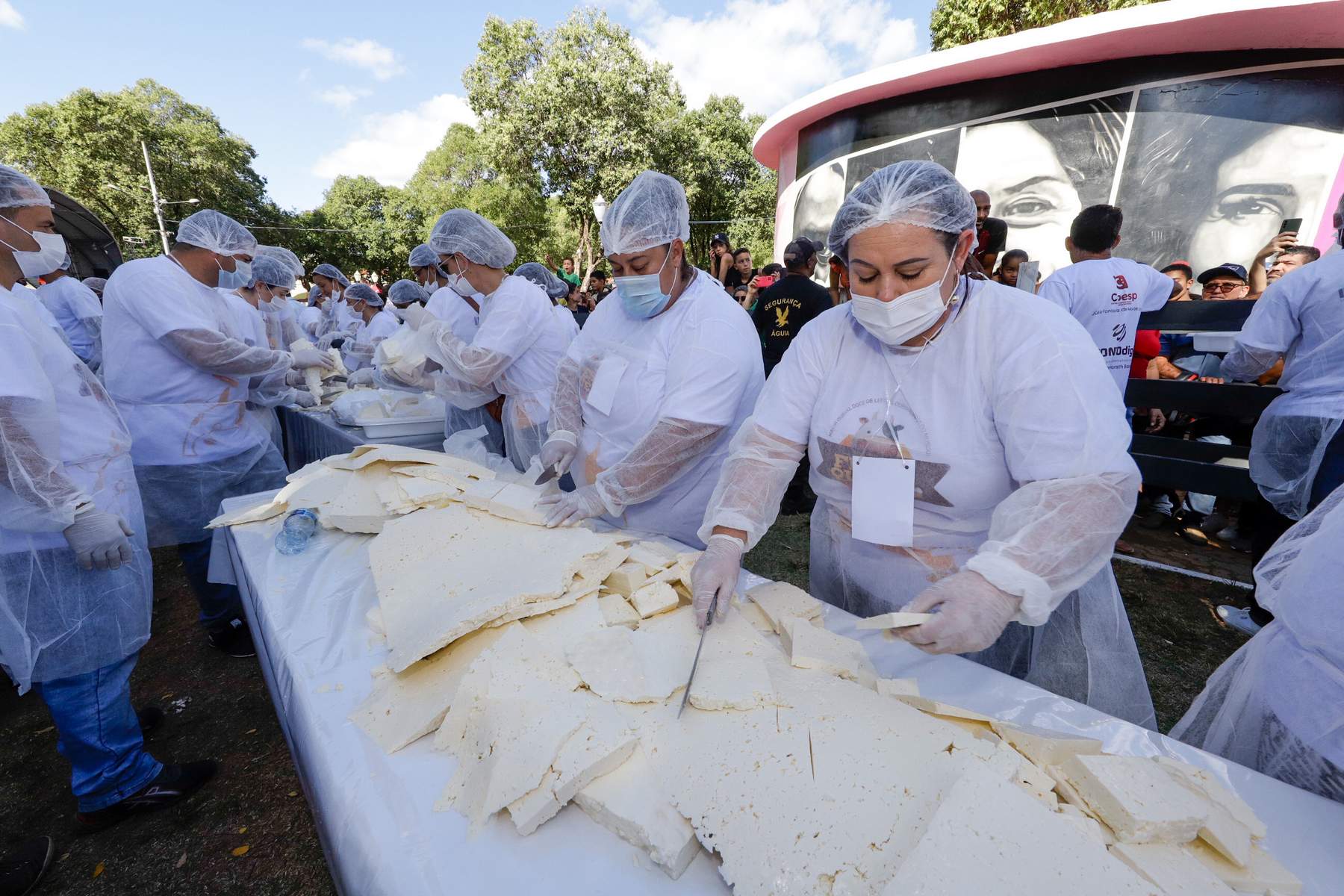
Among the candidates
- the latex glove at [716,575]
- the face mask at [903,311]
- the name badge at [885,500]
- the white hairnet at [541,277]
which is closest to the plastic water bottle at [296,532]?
the latex glove at [716,575]

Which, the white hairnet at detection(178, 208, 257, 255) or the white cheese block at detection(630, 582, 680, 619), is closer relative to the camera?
the white cheese block at detection(630, 582, 680, 619)

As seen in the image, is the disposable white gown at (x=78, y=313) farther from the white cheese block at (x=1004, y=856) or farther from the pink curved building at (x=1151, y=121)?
the pink curved building at (x=1151, y=121)

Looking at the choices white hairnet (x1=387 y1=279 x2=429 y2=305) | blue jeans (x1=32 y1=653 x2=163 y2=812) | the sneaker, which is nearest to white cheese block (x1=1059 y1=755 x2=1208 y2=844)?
blue jeans (x1=32 y1=653 x2=163 y2=812)

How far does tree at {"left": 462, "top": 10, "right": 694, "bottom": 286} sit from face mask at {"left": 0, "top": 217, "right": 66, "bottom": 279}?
681 inches

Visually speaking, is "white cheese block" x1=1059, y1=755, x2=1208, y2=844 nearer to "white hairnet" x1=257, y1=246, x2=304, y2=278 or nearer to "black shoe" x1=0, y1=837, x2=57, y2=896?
"black shoe" x1=0, y1=837, x2=57, y2=896

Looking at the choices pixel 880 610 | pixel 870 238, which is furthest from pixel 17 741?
pixel 870 238

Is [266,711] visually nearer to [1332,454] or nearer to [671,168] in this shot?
[1332,454]

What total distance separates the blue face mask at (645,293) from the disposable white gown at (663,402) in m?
0.04

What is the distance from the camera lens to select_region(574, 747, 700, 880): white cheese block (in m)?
0.84

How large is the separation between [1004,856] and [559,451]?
1.89 m

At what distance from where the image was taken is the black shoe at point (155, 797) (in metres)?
2.03

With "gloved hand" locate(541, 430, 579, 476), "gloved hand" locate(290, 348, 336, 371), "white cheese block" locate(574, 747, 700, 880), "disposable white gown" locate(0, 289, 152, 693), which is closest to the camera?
"white cheese block" locate(574, 747, 700, 880)

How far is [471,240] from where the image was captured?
3301mm

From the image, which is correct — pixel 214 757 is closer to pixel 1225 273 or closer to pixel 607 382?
pixel 607 382
